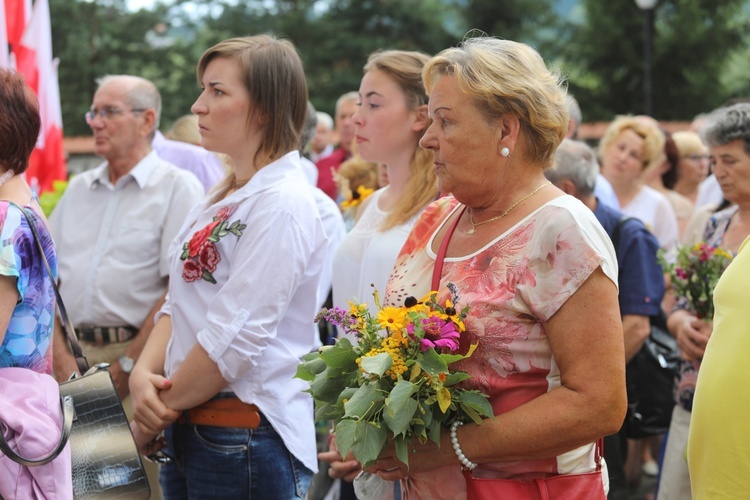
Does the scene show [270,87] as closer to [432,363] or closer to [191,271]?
Answer: [191,271]

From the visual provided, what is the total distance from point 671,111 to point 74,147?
71.6ft

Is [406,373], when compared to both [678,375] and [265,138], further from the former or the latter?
[678,375]

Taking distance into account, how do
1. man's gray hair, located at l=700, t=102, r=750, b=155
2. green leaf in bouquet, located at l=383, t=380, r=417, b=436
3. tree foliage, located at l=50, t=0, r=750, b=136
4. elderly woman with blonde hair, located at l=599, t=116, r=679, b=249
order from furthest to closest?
1. tree foliage, located at l=50, t=0, r=750, b=136
2. elderly woman with blonde hair, located at l=599, t=116, r=679, b=249
3. man's gray hair, located at l=700, t=102, r=750, b=155
4. green leaf in bouquet, located at l=383, t=380, r=417, b=436

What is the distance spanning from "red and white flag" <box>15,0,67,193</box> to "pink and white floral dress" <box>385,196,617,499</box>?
433 centimetres

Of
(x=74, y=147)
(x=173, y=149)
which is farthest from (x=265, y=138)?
(x=74, y=147)

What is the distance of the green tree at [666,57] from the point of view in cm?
3256

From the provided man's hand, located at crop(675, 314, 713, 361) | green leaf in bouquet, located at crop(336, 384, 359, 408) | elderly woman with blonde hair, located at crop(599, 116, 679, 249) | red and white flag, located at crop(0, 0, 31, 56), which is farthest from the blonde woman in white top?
elderly woman with blonde hair, located at crop(599, 116, 679, 249)

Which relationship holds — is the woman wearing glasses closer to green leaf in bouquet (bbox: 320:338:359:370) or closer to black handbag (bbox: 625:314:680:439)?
black handbag (bbox: 625:314:680:439)

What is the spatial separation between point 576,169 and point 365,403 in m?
2.58

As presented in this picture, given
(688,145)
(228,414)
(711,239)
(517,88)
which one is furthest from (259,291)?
(688,145)

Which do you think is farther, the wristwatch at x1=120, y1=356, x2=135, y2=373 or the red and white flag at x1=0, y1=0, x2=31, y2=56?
the red and white flag at x1=0, y1=0, x2=31, y2=56

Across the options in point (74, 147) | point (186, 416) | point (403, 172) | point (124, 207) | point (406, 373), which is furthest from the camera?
point (74, 147)

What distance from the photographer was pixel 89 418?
2971mm

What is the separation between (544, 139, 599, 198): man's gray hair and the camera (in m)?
4.54
